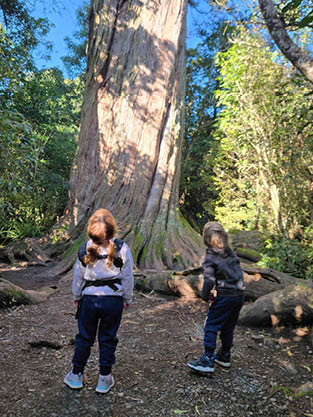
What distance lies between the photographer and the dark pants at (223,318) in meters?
2.71

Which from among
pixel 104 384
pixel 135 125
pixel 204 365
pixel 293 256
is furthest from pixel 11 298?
pixel 293 256

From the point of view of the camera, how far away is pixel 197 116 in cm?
1141

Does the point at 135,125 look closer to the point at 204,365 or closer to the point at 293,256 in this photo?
the point at 293,256

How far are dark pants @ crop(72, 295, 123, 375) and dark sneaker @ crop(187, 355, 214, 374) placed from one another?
67 centimetres

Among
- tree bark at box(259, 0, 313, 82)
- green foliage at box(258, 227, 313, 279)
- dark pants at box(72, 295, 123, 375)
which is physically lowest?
dark pants at box(72, 295, 123, 375)

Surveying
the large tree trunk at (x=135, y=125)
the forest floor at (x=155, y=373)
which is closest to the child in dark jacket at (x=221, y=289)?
the forest floor at (x=155, y=373)

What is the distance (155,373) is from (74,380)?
26.0 inches

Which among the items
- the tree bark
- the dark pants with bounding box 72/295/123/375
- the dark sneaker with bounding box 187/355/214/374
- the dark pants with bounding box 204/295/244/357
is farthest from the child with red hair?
the tree bark

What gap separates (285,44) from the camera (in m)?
2.25

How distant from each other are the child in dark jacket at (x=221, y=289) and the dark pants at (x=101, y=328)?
2.51 ft

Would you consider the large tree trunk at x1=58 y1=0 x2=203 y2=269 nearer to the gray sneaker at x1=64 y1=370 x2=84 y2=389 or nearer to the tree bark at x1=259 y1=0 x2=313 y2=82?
the gray sneaker at x1=64 y1=370 x2=84 y2=389

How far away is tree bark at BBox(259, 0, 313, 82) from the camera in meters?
2.07

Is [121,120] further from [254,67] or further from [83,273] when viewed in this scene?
[83,273]

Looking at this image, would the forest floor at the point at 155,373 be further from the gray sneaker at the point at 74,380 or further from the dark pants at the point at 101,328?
the dark pants at the point at 101,328
